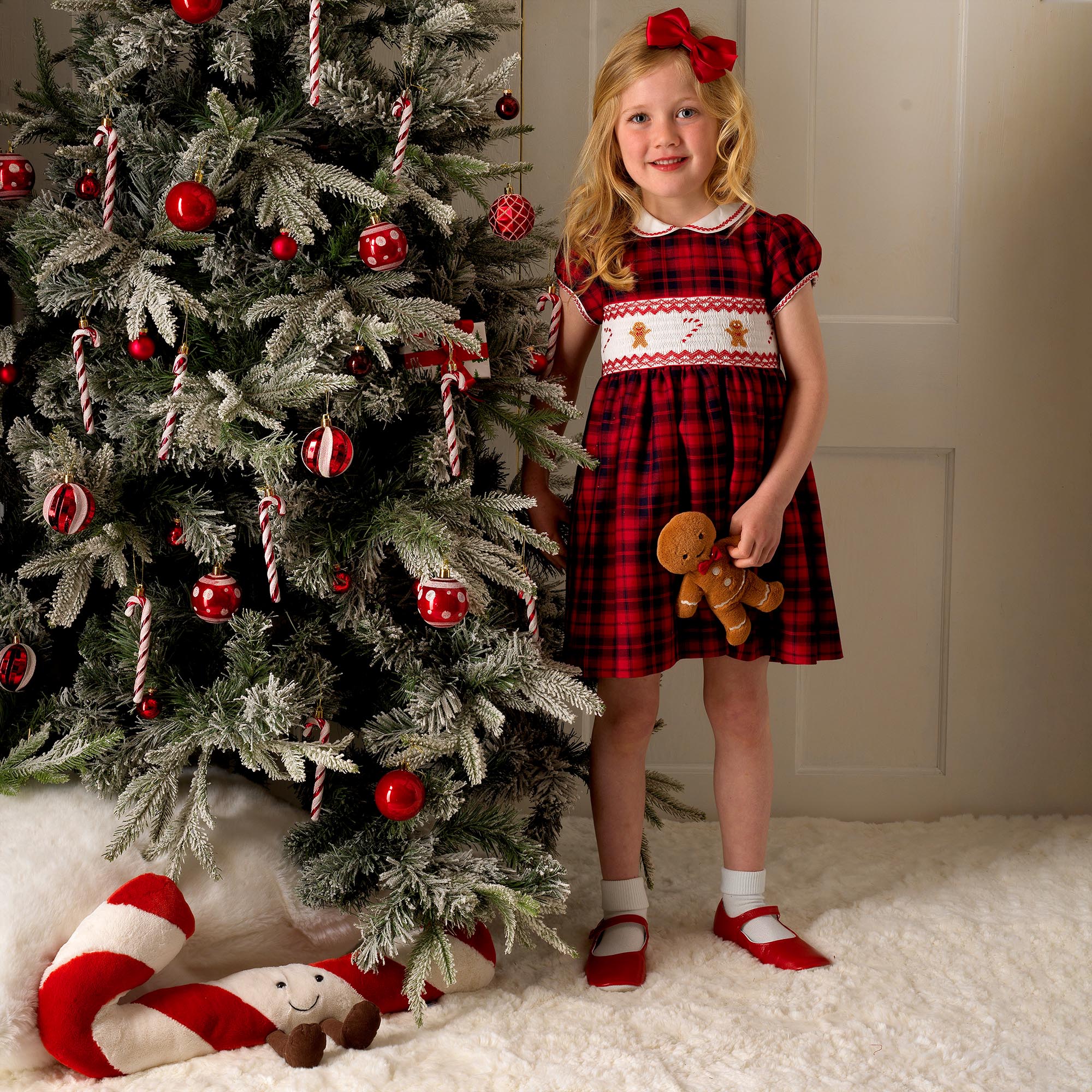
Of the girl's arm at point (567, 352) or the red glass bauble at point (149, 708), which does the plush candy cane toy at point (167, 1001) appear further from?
the girl's arm at point (567, 352)

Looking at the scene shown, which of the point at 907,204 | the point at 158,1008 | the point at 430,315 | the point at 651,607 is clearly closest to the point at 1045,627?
the point at 907,204

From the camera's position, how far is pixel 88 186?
1.11 metres

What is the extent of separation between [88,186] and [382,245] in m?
0.35

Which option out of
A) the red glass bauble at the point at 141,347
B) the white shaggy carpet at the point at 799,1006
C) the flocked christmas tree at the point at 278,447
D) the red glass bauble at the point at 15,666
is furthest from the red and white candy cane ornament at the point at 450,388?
the white shaggy carpet at the point at 799,1006

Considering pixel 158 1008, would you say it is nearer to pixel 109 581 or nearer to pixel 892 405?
pixel 109 581

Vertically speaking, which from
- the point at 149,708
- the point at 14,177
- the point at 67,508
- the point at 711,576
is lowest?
the point at 149,708

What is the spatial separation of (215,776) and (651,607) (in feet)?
1.97

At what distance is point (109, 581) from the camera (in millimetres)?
1123

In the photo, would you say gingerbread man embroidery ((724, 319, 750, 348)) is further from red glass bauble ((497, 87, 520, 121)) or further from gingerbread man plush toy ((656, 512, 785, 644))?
red glass bauble ((497, 87, 520, 121))

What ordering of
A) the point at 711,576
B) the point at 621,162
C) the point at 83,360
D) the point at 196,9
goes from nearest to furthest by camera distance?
the point at 196,9
the point at 83,360
the point at 711,576
the point at 621,162

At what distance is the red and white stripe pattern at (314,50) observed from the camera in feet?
3.50

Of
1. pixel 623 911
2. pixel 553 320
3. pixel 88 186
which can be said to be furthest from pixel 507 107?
pixel 623 911

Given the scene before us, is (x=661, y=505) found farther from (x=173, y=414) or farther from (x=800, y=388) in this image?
(x=173, y=414)

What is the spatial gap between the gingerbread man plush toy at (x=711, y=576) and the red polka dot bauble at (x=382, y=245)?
0.44 m
